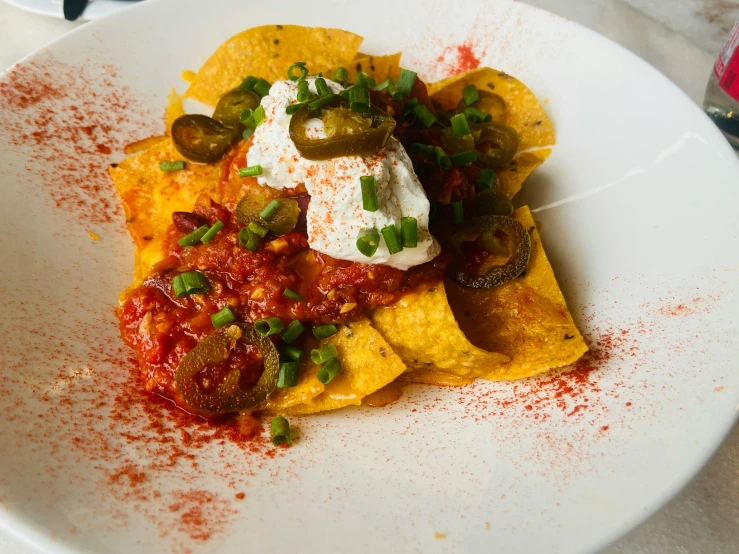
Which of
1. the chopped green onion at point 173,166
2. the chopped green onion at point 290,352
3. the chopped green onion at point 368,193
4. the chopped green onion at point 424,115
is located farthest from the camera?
the chopped green onion at point 173,166

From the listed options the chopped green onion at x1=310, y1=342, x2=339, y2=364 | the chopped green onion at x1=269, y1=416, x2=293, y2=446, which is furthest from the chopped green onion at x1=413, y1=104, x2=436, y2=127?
the chopped green onion at x1=269, y1=416, x2=293, y2=446

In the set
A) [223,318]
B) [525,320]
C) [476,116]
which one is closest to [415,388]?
[525,320]

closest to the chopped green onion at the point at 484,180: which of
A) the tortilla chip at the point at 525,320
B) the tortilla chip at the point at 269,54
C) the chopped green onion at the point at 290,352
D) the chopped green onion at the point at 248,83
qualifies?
the tortilla chip at the point at 525,320

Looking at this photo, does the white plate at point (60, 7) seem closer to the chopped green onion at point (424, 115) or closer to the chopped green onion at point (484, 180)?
the chopped green onion at point (424, 115)

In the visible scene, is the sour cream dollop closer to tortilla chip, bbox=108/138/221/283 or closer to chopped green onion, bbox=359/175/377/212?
chopped green onion, bbox=359/175/377/212

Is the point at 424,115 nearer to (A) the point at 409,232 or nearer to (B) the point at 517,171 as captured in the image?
(B) the point at 517,171

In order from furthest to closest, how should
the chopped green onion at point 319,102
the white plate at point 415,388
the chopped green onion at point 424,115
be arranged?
1. the chopped green onion at point 424,115
2. the chopped green onion at point 319,102
3. the white plate at point 415,388
